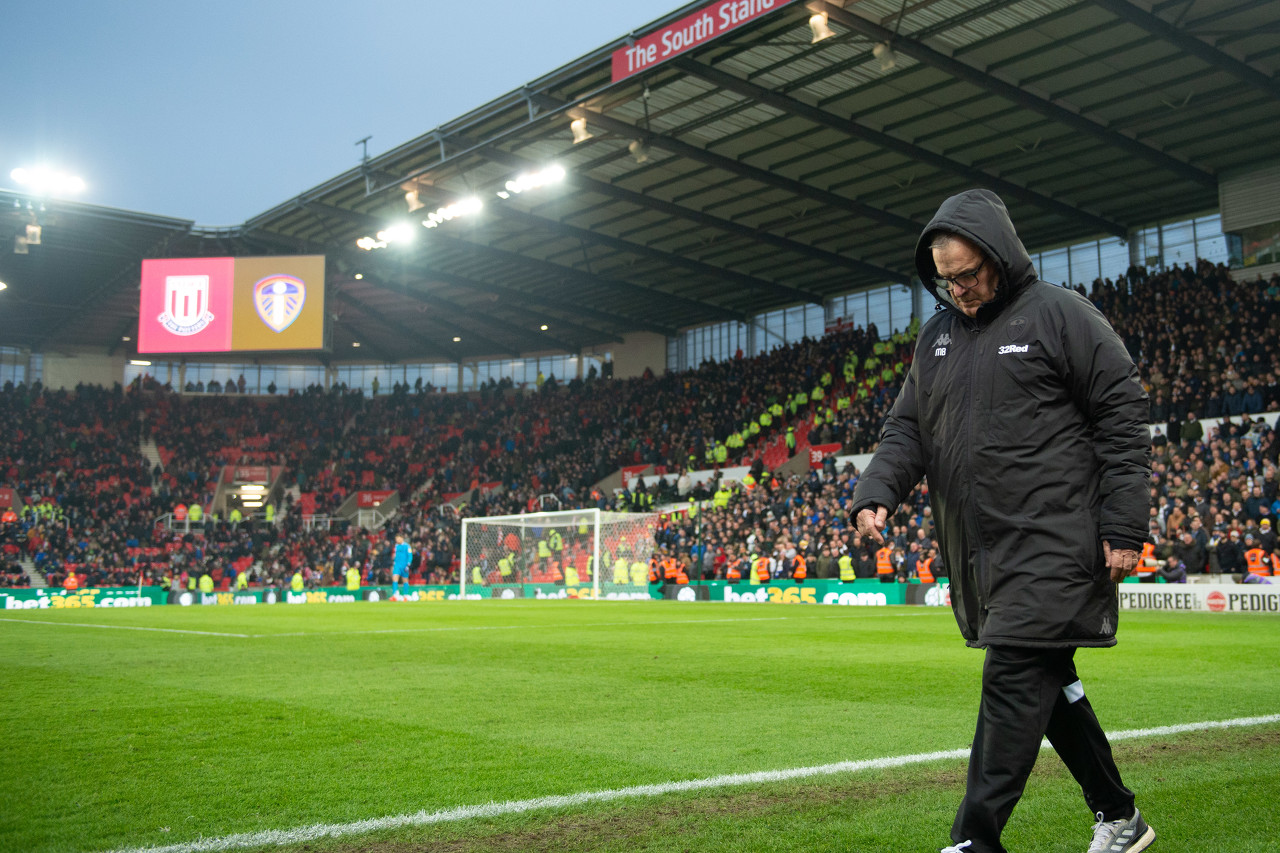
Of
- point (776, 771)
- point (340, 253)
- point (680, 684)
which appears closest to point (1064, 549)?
point (776, 771)

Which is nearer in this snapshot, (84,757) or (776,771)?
(776,771)

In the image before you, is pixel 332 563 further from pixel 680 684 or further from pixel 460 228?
pixel 680 684

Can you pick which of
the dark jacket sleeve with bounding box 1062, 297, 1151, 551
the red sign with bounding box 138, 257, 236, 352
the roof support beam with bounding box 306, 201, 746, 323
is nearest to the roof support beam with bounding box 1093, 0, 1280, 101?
the dark jacket sleeve with bounding box 1062, 297, 1151, 551

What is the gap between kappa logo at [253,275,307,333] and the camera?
36500mm

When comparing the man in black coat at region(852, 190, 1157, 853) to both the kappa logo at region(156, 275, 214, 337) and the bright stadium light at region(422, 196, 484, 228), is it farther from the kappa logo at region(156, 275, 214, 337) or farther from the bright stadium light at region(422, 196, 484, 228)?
the kappa logo at region(156, 275, 214, 337)

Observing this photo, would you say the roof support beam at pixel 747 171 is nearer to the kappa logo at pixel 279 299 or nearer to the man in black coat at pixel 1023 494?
the kappa logo at pixel 279 299

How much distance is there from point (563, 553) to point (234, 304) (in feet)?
48.4

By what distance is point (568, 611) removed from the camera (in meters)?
21.2

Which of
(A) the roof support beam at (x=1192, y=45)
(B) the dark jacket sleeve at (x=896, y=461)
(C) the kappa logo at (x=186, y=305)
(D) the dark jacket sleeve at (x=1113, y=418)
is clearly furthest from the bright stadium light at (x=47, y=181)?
(D) the dark jacket sleeve at (x=1113, y=418)

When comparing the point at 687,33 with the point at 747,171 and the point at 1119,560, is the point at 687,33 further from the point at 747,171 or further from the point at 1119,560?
the point at 1119,560

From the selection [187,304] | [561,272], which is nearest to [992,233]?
[187,304]

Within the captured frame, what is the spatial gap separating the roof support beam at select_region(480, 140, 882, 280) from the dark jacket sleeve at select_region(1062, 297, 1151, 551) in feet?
87.6

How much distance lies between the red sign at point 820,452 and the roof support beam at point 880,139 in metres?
9.63

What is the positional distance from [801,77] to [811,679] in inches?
760
